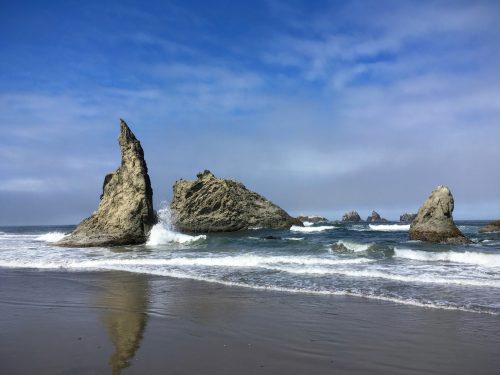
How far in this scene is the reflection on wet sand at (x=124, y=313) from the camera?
5.74m

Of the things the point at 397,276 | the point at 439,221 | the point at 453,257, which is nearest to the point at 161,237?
the point at 453,257

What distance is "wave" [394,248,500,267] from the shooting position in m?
18.4

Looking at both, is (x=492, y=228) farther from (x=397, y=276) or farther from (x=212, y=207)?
(x=397, y=276)

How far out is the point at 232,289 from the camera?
11.6 meters

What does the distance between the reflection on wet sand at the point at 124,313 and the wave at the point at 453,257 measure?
487 inches

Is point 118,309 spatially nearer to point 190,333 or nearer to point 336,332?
point 190,333

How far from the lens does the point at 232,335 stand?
Answer: 22.4ft

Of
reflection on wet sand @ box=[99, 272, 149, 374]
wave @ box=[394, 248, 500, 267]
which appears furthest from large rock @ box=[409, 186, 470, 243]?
reflection on wet sand @ box=[99, 272, 149, 374]

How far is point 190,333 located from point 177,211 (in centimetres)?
4443

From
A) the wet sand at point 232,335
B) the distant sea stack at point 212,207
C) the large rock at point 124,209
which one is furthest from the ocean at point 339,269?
the distant sea stack at point 212,207

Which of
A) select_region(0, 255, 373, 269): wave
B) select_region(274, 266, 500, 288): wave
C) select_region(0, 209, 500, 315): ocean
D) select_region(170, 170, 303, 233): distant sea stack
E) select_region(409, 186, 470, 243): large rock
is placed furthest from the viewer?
select_region(170, 170, 303, 233): distant sea stack

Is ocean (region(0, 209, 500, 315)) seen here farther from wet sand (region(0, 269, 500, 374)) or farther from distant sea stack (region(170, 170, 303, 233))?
distant sea stack (region(170, 170, 303, 233))

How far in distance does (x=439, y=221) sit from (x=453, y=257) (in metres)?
7.92

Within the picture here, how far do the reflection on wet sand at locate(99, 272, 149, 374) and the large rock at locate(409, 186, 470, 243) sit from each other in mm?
19584
